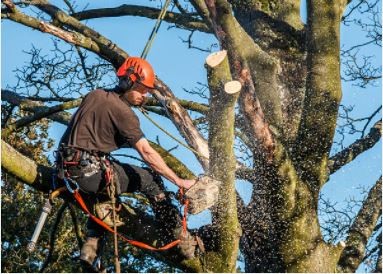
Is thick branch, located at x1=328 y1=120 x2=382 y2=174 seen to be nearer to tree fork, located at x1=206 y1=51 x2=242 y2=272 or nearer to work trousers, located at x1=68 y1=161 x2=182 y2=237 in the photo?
tree fork, located at x1=206 y1=51 x2=242 y2=272

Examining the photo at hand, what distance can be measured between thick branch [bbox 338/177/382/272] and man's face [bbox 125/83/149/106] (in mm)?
2253

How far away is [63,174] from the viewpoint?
6.01 metres

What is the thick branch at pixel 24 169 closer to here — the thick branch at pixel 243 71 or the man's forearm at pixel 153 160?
the man's forearm at pixel 153 160

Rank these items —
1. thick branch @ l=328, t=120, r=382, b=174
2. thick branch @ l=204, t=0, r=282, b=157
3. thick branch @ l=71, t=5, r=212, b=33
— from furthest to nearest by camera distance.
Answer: thick branch @ l=71, t=5, r=212, b=33, thick branch @ l=328, t=120, r=382, b=174, thick branch @ l=204, t=0, r=282, b=157

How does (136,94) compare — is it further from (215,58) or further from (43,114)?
(43,114)

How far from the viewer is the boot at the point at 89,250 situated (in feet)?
20.7

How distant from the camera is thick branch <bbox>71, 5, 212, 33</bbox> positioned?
888 cm

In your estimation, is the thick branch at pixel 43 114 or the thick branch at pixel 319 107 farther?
the thick branch at pixel 43 114

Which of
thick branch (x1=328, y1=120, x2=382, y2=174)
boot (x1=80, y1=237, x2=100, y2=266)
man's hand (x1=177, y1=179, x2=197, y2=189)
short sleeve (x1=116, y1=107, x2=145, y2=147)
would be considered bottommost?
boot (x1=80, y1=237, x2=100, y2=266)

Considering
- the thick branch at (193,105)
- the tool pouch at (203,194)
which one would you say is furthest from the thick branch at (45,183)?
the thick branch at (193,105)

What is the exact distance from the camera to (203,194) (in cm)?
616

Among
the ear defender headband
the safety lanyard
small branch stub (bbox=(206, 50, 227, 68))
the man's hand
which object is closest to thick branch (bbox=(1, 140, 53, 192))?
the safety lanyard

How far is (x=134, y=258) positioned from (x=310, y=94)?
381 centimetres

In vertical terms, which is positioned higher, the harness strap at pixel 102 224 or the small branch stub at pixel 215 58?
the small branch stub at pixel 215 58
